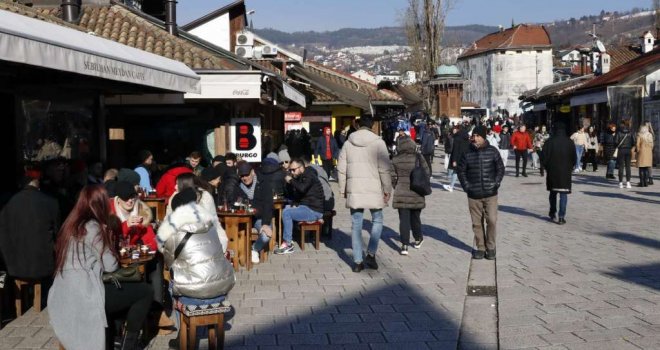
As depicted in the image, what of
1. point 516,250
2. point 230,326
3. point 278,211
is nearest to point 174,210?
point 230,326

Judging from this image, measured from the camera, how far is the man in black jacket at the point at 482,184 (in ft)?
37.0

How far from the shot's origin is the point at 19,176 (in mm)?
9984

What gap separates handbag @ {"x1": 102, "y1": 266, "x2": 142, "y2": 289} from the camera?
626 centimetres

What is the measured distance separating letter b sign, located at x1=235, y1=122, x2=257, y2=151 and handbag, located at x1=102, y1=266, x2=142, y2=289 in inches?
330

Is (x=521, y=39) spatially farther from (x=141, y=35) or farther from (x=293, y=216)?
(x=293, y=216)

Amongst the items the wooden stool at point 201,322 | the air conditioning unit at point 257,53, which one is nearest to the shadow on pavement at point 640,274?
the wooden stool at point 201,322

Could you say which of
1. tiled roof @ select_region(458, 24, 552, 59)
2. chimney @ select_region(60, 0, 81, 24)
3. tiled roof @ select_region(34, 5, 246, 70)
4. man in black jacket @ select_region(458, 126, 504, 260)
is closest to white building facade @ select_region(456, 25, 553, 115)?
tiled roof @ select_region(458, 24, 552, 59)

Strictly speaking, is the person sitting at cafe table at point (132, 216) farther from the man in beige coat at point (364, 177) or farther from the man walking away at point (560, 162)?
the man walking away at point (560, 162)

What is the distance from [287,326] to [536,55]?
373 feet

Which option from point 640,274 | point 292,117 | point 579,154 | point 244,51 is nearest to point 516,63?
point 579,154

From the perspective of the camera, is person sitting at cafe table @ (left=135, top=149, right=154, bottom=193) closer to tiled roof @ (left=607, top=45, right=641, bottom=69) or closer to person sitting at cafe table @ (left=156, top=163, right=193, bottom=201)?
person sitting at cafe table @ (left=156, top=163, right=193, bottom=201)

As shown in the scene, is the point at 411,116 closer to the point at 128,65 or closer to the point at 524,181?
the point at 524,181

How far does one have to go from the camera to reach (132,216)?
25.0 feet

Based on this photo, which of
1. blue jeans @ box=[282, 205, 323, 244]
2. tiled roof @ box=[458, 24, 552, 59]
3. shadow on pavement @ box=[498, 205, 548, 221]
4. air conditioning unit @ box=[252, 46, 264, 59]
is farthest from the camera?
tiled roof @ box=[458, 24, 552, 59]
